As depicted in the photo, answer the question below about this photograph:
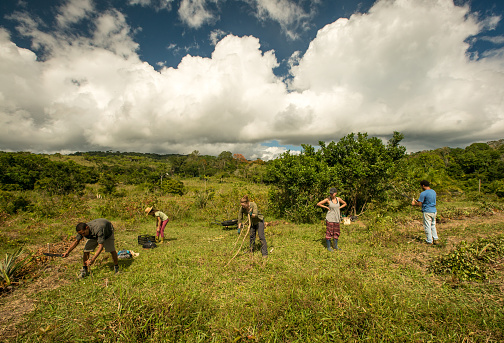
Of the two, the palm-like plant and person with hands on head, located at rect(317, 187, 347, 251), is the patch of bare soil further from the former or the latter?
person with hands on head, located at rect(317, 187, 347, 251)

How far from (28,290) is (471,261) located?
934 cm

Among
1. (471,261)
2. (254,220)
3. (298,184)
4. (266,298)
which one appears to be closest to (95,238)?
(254,220)

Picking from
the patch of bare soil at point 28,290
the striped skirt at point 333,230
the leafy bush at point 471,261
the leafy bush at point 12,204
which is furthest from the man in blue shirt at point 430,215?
the leafy bush at point 12,204

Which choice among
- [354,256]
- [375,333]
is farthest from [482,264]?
[375,333]

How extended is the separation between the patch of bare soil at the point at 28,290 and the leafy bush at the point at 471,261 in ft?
25.9

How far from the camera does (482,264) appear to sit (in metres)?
4.54

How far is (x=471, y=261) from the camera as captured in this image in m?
4.57

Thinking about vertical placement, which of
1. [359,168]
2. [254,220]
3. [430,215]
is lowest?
[254,220]

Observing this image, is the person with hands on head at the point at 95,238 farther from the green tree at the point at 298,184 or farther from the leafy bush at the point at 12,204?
the leafy bush at the point at 12,204

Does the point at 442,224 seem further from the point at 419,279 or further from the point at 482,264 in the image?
the point at 419,279

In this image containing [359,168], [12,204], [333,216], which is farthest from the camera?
[12,204]

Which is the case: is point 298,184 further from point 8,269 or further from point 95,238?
point 8,269

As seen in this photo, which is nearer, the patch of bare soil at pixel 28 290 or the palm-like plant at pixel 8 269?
the patch of bare soil at pixel 28 290

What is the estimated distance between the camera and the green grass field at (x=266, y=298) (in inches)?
122
